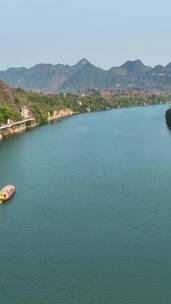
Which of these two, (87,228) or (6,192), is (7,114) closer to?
(6,192)

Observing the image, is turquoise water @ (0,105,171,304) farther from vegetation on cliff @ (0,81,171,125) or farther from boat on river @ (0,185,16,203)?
vegetation on cliff @ (0,81,171,125)

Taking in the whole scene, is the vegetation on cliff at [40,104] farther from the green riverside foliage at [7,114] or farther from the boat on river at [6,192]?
the boat on river at [6,192]

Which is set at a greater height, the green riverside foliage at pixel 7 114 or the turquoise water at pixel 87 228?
the green riverside foliage at pixel 7 114

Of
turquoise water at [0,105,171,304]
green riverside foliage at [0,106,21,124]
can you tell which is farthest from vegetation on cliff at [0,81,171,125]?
turquoise water at [0,105,171,304]

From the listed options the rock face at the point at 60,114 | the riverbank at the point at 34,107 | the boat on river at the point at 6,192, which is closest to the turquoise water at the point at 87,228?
the boat on river at the point at 6,192

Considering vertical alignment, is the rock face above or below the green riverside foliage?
below
